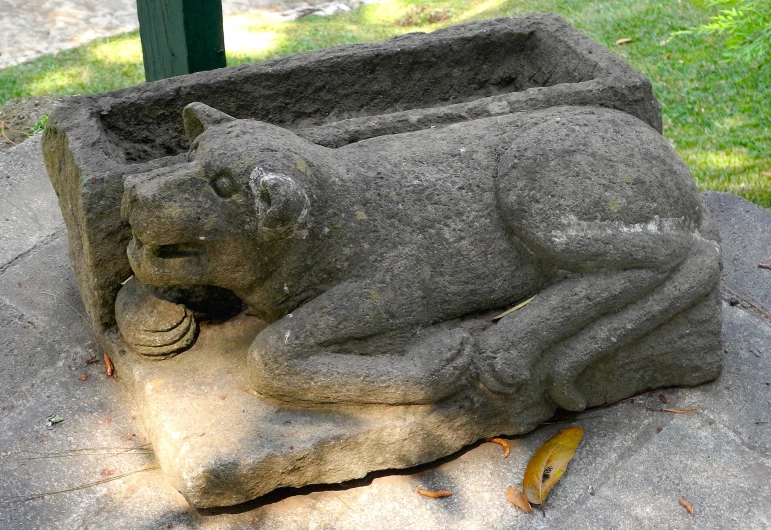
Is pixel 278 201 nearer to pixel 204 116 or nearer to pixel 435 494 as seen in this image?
pixel 204 116

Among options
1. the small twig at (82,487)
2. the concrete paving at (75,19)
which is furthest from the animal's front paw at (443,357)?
the concrete paving at (75,19)

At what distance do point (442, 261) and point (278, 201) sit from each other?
58 centimetres

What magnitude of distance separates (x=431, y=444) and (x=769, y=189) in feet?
8.85

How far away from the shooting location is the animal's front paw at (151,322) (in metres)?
2.79

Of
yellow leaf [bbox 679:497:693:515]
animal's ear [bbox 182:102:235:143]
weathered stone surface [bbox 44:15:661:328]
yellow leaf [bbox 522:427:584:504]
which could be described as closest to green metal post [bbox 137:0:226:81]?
weathered stone surface [bbox 44:15:661:328]

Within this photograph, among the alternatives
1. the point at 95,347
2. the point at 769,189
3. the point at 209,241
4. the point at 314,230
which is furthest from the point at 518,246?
the point at 769,189

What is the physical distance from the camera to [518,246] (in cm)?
273

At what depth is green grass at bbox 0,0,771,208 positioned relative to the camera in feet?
16.1

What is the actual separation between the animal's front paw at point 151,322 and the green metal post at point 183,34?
1540 mm

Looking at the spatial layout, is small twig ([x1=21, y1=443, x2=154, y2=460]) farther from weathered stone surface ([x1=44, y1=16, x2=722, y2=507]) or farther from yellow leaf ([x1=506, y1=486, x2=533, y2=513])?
yellow leaf ([x1=506, y1=486, x2=533, y2=513])

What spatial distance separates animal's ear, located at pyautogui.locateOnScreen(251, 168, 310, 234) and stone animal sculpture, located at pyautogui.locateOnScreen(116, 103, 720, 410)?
36 millimetres

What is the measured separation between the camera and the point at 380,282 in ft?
8.70

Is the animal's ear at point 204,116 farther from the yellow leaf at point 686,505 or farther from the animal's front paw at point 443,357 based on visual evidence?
the yellow leaf at point 686,505

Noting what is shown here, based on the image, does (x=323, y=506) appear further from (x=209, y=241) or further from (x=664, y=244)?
(x=664, y=244)
